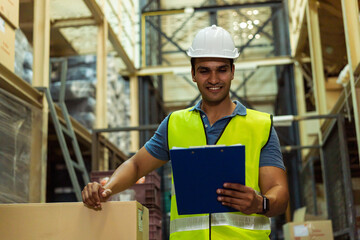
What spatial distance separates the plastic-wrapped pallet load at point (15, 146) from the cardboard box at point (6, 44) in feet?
1.07

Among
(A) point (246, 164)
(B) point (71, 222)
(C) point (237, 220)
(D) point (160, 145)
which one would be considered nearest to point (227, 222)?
(C) point (237, 220)

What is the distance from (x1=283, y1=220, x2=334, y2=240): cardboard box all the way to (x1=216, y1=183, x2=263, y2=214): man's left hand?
5.55 m

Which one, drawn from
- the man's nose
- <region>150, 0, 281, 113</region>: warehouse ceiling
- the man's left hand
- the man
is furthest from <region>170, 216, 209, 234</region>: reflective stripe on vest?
<region>150, 0, 281, 113</region>: warehouse ceiling

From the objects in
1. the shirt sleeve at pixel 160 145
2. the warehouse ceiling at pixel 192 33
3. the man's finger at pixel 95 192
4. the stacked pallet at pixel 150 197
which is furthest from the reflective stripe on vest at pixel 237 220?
the warehouse ceiling at pixel 192 33

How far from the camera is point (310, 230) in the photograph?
7.24 metres

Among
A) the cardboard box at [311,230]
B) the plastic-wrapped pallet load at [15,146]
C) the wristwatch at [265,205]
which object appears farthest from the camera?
the cardboard box at [311,230]

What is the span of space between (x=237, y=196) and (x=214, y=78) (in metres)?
0.64

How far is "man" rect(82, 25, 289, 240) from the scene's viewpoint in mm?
2262

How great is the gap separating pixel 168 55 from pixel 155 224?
35.6 ft

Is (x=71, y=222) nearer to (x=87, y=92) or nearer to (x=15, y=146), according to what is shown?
(x=15, y=146)

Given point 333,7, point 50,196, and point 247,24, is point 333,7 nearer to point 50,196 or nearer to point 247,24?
point 247,24

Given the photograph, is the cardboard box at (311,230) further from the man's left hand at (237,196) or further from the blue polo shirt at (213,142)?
the man's left hand at (237,196)

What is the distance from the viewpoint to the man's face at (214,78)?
7.89 feet

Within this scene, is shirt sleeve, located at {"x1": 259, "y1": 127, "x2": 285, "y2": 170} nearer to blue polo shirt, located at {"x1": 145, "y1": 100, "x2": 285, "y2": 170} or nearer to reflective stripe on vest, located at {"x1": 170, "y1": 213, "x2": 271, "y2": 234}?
blue polo shirt, located at {"x1": 145, "y1": 100, "x2": 285, "y2": 170}
